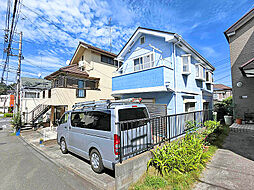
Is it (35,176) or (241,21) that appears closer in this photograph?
(35,176)

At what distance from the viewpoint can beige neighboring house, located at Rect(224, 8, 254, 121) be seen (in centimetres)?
855

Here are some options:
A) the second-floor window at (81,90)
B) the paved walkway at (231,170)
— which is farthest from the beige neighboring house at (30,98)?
the paved walkway at (231,170)

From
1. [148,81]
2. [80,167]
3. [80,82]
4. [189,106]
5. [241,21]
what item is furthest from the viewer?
[80,82]

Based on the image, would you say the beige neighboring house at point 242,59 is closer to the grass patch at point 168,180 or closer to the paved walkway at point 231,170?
the paved walkway at point 231,170

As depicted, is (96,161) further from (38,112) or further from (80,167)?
(38,112)

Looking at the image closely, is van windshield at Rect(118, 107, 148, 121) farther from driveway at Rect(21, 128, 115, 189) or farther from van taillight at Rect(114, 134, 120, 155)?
driveway at Rect(21, 128, 115, 189)

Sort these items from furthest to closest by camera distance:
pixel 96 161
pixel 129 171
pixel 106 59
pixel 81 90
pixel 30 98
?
pixel 30 98 → pixel 106 59 → pixel 81 90 → pixel 96 161 → pixel 129 171

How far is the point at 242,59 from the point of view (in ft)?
29.9

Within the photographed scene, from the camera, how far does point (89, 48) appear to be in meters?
13.3

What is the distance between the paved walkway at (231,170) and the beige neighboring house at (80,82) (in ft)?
36.5

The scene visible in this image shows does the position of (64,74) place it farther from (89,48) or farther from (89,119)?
(89,119)

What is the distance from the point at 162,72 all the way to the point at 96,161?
5173 millimetres

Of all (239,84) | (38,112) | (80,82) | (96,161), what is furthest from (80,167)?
(38,112)

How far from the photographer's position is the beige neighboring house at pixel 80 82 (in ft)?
37.3
